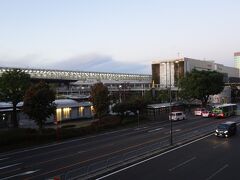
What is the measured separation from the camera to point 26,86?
5706cm

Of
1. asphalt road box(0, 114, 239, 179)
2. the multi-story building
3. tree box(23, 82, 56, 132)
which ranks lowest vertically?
asphalt road box(0, 114, 239, 179)

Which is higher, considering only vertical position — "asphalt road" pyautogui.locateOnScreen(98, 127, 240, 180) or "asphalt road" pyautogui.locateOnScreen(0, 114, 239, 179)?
"asphalt road" pyautogui.locateOnScreen(98, 127, 240, 180)

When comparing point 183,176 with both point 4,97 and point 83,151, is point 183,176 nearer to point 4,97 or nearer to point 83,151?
point 83,151

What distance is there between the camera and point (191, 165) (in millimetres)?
27016

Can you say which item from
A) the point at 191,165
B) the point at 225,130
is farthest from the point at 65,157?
the point at 225,130

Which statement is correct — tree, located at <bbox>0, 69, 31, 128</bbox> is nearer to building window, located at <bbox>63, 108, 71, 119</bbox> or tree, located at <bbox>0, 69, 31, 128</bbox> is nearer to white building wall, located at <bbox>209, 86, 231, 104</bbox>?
building window, located at <bbox>63, 108, 71, 119</bbox>

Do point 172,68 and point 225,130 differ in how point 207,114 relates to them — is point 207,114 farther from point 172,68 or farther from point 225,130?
point 172,68

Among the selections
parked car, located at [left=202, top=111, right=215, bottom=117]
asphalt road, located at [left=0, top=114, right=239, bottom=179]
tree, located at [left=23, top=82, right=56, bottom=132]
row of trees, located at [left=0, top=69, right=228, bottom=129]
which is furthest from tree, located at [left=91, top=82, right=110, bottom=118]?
parked car, located at [left=202, top=111, right=215, bottom=117]

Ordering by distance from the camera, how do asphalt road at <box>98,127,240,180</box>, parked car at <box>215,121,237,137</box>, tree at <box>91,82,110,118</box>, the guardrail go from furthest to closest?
1. tree at <box>91,82,110,118</box>
2. parked car at <box>215,121,237,137</box>
3. asphalt road at <box>98,127,240,180</box>
4. the guardrail

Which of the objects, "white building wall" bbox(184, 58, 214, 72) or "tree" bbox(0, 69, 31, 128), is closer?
"tree" bbox(0, 69, 31, 128)

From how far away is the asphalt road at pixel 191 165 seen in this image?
23.5m

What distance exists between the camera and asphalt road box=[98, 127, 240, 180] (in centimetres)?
2348

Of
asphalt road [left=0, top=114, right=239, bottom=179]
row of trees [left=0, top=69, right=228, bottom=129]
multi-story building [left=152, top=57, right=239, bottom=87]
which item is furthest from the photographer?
multi-story building [left=152, top=57, right=239, bottom=87]

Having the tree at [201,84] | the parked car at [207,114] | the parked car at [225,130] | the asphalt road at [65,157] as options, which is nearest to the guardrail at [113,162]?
the asphalt road at [65,157]
